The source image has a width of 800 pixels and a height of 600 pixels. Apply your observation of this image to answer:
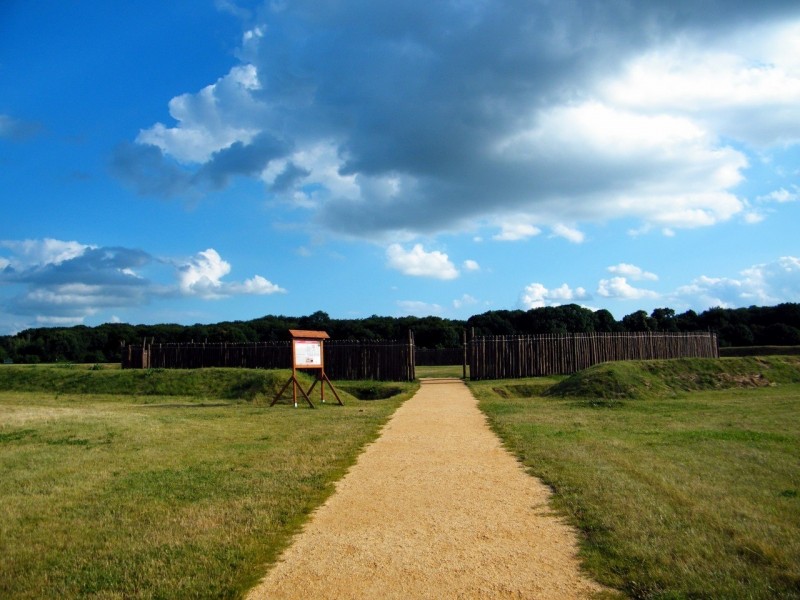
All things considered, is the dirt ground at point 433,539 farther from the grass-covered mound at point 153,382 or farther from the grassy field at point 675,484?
the grass-covered mound at point 153,382

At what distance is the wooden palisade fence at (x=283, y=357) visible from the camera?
26.7 m

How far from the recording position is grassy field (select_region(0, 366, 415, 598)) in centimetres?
430

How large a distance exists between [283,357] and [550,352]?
1203cm

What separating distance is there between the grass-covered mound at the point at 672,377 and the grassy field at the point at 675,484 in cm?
Result: 126

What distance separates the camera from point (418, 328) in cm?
7025

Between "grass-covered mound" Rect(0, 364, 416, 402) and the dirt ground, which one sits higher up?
"grass-covered mound" Rect(0, 364, 416, 402)

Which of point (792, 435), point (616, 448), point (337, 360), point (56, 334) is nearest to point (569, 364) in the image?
point (337, 360)

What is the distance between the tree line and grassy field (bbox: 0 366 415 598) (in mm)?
43084

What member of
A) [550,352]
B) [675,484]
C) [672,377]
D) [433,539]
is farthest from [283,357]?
[433,539]

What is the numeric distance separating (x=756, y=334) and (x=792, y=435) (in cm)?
5199

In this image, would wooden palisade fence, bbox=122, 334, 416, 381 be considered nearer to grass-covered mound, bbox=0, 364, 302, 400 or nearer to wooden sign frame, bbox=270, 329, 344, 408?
grass-covered mound, bbox=0, 364, 302, 400

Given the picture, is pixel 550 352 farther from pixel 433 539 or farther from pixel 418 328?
pixel 418 328

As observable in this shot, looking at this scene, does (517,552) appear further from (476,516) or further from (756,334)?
(756,334)

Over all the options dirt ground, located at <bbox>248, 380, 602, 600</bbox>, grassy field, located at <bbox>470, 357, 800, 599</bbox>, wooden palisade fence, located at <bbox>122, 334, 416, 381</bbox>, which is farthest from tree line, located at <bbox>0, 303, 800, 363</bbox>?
dirt ground, located at <bbox>248, 380, 602, 600</bbox>
